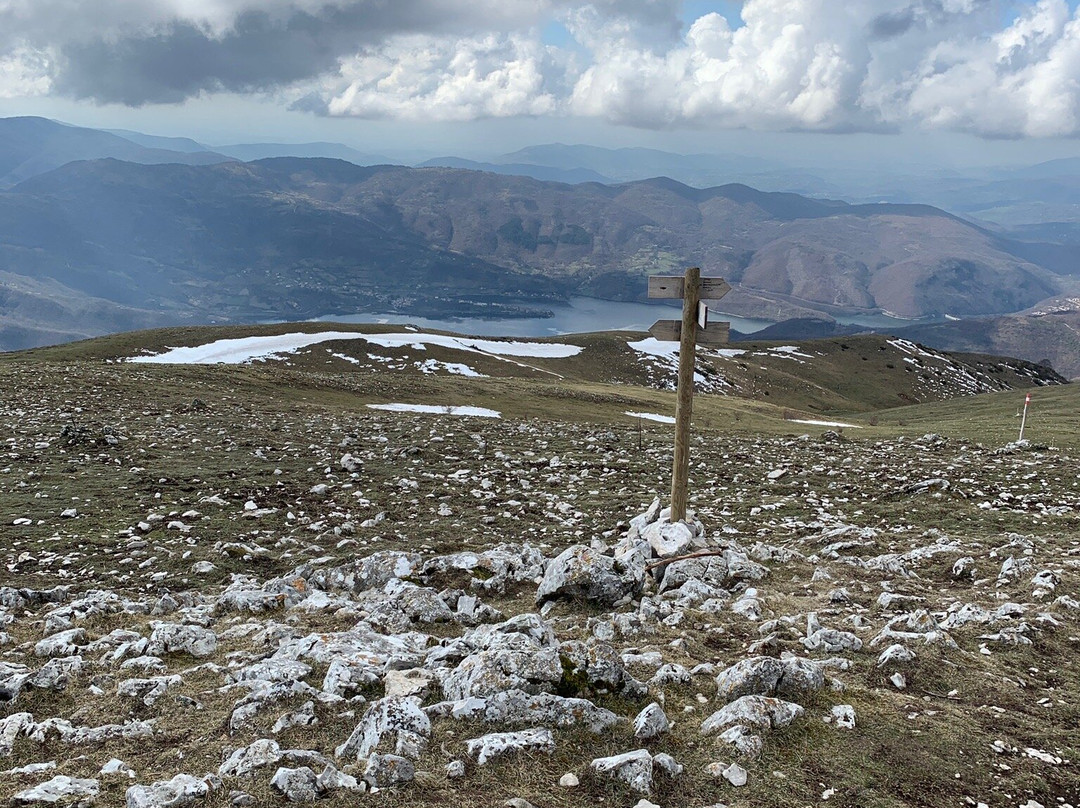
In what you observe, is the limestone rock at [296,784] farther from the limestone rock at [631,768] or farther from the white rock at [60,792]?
the limestone rock at [631,768]

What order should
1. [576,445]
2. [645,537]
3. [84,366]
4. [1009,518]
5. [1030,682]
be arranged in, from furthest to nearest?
[84,366] < [576,445] < [1009,518] < [645,537] < [1030,682]

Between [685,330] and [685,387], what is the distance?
128cm

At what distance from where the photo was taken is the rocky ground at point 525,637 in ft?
18.9

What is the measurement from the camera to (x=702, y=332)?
43.9 feet

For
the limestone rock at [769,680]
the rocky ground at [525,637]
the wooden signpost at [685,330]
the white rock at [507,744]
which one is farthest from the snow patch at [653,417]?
the white rock at [507,744]

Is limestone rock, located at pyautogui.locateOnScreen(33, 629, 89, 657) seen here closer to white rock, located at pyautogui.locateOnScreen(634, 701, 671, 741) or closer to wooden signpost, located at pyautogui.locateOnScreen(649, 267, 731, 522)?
white rock, located at pyautogui.locateOnScreen(634, 701, 671, 741)

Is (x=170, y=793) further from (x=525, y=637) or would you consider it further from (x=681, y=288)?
(x=681, y=288)

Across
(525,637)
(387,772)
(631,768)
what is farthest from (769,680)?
(387,772)

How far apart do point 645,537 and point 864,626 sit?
475 cm

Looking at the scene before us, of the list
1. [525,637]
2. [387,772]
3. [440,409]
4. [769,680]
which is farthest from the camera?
[440,409]

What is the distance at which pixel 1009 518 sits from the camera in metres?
16.1

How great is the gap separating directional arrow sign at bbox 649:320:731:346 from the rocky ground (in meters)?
3.93

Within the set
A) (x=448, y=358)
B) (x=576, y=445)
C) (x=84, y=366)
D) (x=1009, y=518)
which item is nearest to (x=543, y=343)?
(x=448, y=358)

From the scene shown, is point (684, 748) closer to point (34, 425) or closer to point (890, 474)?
point (890, 474)
